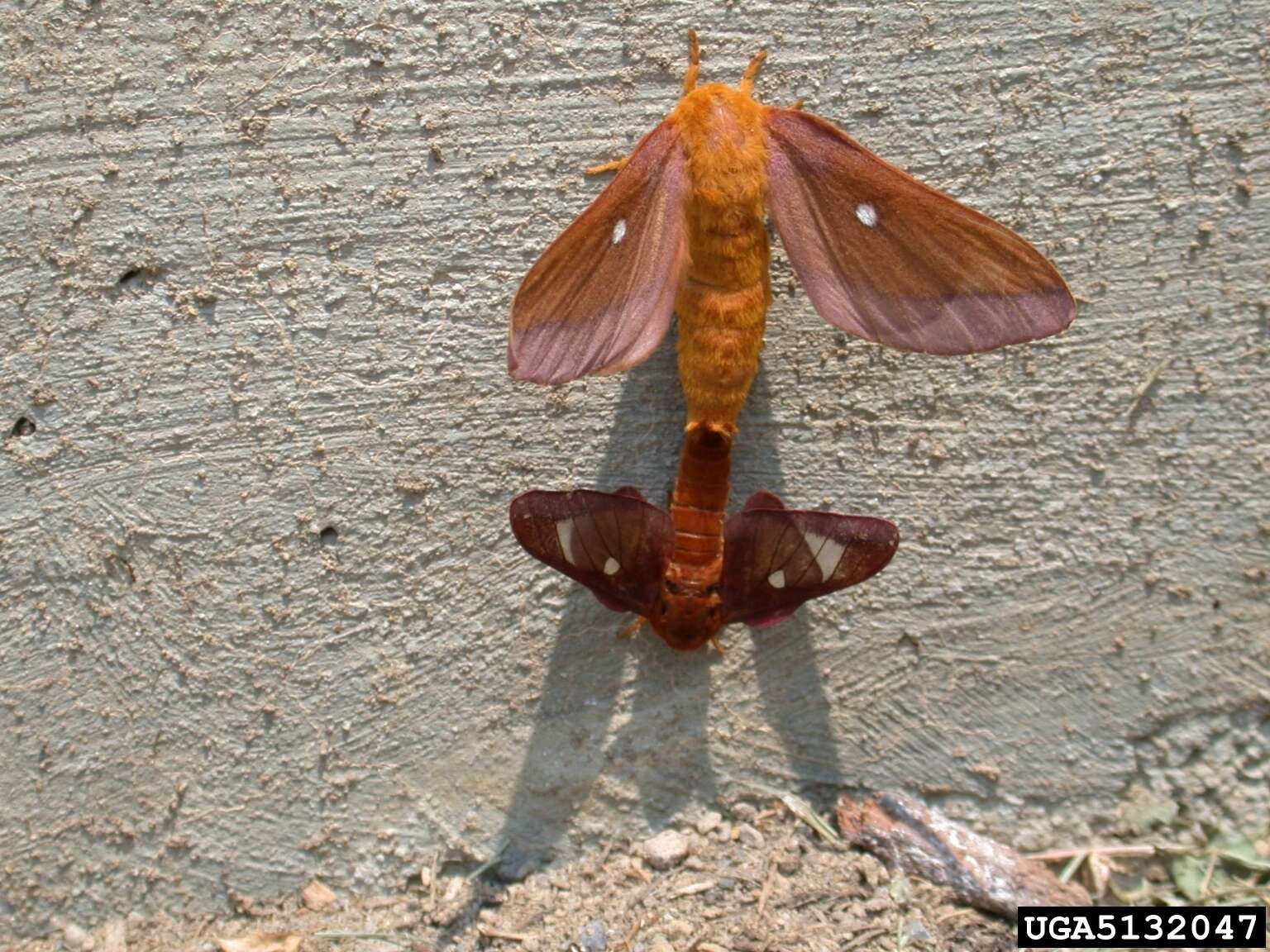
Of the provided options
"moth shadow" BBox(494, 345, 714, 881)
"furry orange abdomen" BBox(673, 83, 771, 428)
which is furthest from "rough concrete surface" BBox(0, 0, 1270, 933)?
"furry orange abdomen" BBox(673, 83, 771, 428)

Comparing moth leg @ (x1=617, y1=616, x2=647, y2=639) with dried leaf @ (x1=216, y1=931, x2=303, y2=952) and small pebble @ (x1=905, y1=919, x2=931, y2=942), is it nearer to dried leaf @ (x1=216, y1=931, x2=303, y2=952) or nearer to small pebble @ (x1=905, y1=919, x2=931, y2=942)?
small pebble @ (x1=905, y1=919, x2=931, y2=942)

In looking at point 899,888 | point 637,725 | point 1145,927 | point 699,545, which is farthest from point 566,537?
point 1145,927

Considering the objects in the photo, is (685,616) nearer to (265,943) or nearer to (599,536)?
(599,536)

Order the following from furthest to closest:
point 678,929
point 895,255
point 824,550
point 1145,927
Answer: point 1145,927, point 678,929, point 824,550, point 895,255

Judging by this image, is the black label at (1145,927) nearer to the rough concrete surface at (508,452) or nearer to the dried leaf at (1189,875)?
the dried leaf at (1189,875)

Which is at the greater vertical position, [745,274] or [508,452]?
[745,274]
